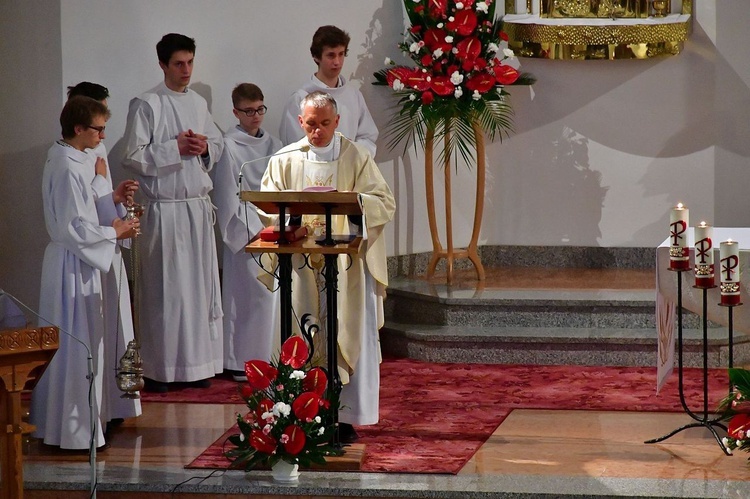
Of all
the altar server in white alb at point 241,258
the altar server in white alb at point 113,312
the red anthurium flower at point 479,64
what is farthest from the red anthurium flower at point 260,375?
the red anthurium flower at point 479,64

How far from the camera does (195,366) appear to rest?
290 inches

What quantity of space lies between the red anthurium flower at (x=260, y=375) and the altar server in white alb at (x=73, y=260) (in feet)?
3.25

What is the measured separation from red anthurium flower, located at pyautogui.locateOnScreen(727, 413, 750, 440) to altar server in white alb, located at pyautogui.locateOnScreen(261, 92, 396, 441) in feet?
5.66

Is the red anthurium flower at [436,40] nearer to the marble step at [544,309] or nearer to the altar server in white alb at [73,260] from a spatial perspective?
the marble step at [544,309]

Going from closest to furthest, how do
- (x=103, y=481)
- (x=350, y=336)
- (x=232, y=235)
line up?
1. (x=103, y=481)
2. (x=350, y=336)
3. (x=232, y=235)

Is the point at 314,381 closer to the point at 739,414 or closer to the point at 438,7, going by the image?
the point at 739,414

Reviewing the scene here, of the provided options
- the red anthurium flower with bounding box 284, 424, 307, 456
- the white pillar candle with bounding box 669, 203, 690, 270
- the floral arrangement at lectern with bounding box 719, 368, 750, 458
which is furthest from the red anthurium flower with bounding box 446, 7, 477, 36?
the red anthurium flower with bounding box 284, 424, 307, 456

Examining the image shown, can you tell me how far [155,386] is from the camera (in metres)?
7.33

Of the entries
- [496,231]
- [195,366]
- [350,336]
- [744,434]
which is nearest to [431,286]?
[496,231]

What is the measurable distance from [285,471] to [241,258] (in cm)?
270

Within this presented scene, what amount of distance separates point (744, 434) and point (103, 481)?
2920mm

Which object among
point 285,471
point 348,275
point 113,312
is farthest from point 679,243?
point 113,312

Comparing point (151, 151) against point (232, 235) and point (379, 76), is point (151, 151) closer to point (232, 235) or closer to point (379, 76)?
point (232, 235)

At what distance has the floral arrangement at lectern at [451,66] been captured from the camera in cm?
846
